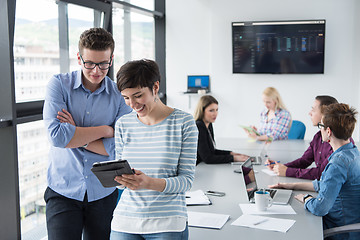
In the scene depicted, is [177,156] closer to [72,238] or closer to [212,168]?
[72,238]

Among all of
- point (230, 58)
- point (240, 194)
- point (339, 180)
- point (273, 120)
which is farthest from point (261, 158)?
point (230, 58)

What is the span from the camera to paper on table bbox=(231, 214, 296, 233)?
2203mm

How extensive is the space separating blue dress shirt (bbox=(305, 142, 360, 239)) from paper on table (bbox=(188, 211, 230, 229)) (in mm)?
545

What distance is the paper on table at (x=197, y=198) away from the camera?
2616mm

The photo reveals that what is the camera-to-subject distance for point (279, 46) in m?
6.50

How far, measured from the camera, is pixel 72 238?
1986 mm

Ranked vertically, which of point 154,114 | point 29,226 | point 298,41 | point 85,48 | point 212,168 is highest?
point 298,41

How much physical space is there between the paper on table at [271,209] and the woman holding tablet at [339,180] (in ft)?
0.37

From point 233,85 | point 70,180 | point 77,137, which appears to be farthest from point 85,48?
point 233,85

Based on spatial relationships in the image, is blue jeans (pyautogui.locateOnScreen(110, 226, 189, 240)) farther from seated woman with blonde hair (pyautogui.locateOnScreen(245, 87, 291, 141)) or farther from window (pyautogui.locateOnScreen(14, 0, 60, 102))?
seated woman with blonde hair (pyautogui.locateOnScreen(245, 87, 291, 141))

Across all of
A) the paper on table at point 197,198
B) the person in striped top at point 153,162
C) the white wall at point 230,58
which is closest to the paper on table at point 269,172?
the paper on table at point 197,198

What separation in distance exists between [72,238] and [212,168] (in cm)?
189

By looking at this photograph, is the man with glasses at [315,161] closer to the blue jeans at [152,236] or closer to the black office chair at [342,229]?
the black office chair at [342,229]

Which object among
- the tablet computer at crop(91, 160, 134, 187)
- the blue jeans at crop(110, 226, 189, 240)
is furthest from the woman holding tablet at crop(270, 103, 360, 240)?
the tablet computer at crop(91, 160, 134, 187)
